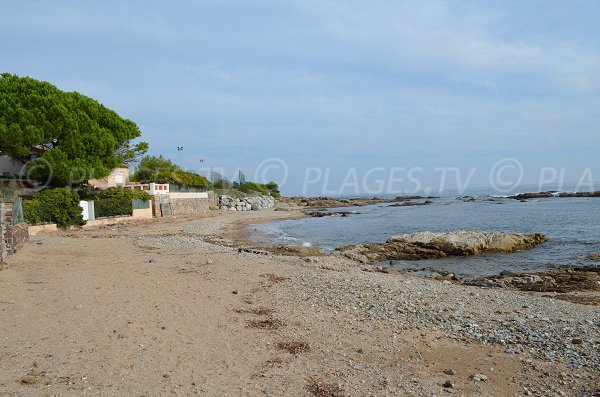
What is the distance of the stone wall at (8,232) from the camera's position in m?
12.8

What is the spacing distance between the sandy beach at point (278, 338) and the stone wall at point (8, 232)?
70 centimetres

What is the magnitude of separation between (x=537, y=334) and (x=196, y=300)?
23.0 feet

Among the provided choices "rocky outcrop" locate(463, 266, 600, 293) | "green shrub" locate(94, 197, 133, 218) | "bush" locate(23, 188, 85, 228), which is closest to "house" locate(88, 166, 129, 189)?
"green shrub" locate(94, 197, 133, 218)

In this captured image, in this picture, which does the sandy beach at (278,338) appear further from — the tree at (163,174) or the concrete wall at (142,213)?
the tree at (163,174)

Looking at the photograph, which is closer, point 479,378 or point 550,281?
point 479,378

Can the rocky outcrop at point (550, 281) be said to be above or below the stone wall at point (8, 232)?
below

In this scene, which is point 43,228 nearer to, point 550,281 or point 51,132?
point 51,132

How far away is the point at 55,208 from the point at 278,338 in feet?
82.2

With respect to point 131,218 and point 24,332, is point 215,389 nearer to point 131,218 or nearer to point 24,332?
point 24,332

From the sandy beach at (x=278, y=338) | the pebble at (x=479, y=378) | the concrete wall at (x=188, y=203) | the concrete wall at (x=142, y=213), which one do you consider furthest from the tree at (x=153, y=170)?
the pebble at (x=479, y=378)

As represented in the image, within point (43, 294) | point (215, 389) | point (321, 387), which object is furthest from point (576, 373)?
point (43, 294)

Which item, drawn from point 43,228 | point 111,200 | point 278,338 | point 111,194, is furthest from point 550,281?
point 111,194

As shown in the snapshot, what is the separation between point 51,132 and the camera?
105 feet

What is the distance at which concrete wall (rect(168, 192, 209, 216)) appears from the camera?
153 ft
